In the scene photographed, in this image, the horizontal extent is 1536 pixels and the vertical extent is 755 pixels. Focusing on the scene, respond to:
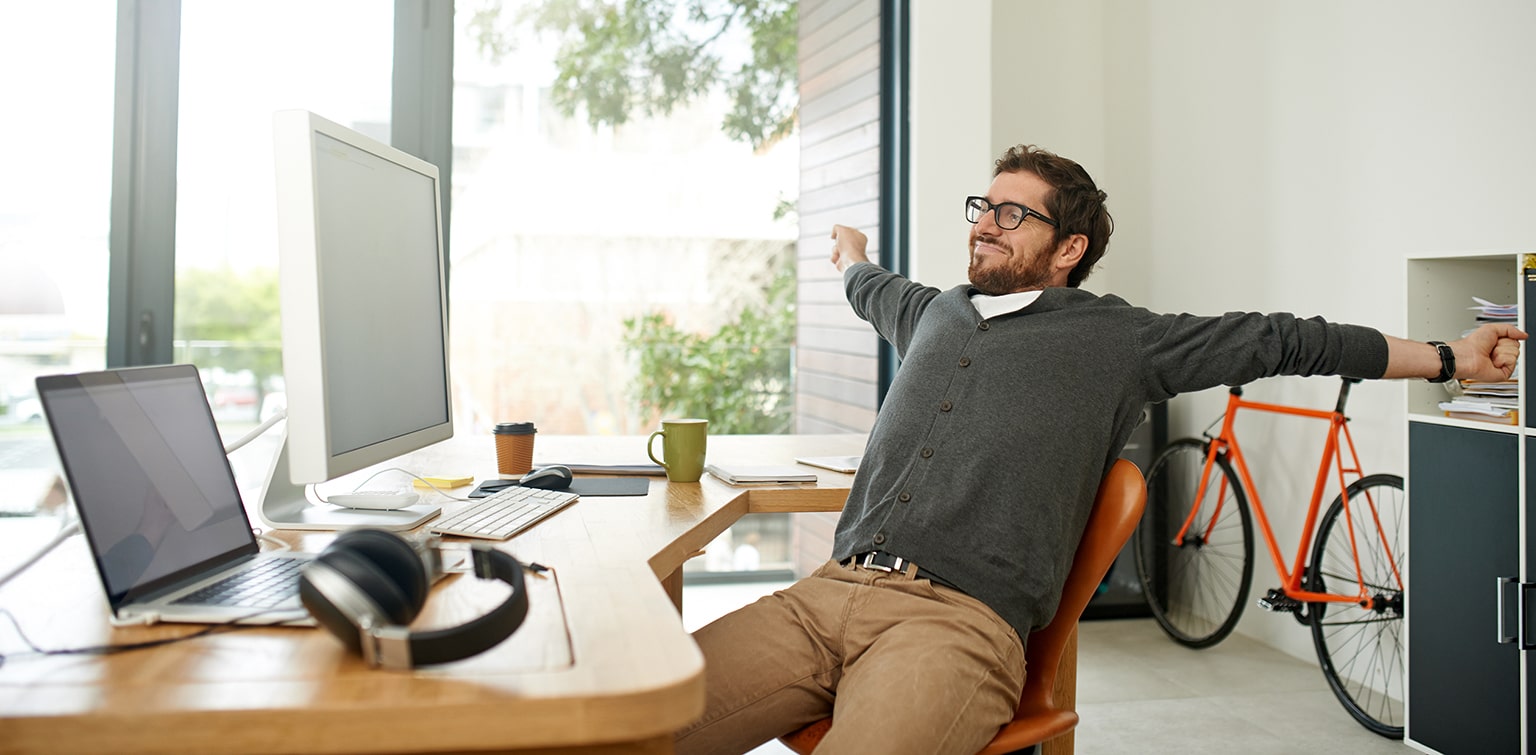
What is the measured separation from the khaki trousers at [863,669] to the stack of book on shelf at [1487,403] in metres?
1.34

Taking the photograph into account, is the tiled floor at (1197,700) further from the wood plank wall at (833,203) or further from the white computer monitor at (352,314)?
the white computer monitor at (352,314)

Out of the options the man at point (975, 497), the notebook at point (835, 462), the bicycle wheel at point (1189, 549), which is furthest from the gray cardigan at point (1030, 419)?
the bicycle wheel at point (1189, 549)

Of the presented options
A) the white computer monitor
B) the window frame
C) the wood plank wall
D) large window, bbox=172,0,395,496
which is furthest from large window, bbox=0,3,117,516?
the wood plank wall

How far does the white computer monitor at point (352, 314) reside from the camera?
1295 mm

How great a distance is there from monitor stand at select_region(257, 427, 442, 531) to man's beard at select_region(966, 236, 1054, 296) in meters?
1.00

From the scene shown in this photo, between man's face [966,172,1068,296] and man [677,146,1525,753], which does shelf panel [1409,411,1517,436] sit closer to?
man [677,146,1525,753]

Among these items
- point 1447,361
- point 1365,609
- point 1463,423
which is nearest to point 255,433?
point 1447,361

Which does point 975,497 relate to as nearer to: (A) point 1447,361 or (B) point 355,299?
(A) point 1447,361

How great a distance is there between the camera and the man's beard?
6.38 feet

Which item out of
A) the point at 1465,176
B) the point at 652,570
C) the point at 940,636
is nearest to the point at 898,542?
the point at 940,636

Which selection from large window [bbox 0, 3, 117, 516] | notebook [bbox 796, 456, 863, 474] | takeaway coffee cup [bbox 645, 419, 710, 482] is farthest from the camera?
large window [bbox 0, 3, 117, 516]

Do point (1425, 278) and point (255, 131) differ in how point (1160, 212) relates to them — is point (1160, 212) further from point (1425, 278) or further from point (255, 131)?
point (255, 131)

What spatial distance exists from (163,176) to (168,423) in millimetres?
2139

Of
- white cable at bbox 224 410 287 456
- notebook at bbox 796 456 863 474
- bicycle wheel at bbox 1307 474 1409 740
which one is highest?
white cable at bbox 224 410 287 456
